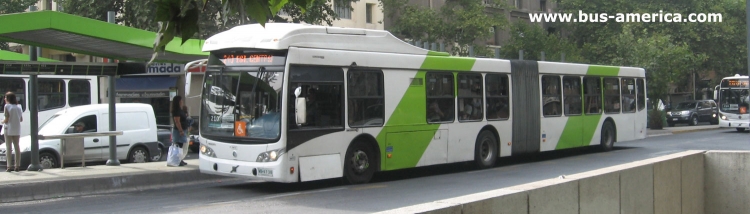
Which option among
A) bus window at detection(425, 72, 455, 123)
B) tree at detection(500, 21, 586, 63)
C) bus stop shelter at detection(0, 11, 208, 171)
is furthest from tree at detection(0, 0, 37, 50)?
bus window at detection(425, 72, 455, 123)

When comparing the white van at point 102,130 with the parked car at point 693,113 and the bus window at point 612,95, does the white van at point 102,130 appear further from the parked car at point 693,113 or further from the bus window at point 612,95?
the parked car at point 693,113

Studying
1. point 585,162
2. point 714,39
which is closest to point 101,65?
point 585,162

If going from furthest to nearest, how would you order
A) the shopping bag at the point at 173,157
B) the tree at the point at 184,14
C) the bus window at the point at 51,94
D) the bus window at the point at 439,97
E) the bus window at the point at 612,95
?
the bus window at the point at 51,94, the bus window at the point at 612,95, the shopping bag at the point at 173,157, the bus window at the point at 439,97, the tree at the point at 184,14

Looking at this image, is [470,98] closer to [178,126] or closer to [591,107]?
[591,107]

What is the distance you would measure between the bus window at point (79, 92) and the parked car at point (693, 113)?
3373cm

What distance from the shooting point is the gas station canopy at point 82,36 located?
41.4 ft

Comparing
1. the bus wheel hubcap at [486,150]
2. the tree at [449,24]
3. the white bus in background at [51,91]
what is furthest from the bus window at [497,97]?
the tree at [449,24]

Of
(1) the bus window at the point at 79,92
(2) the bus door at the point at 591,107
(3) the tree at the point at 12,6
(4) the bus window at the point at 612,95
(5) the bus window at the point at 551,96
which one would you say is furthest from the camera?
(3) the tree at the point at 12,6

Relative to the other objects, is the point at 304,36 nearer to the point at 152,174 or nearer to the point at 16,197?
the point at 152,174

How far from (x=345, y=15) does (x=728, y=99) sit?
60.0ft

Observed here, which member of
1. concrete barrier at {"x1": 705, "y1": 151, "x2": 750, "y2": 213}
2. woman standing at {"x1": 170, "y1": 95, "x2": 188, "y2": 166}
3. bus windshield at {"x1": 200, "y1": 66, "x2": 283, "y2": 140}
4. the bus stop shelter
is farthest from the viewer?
woman standing at {"x1": 170, "y1": 95, "x2": 188, "y2": 166}

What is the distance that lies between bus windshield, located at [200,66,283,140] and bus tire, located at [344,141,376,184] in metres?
1.65

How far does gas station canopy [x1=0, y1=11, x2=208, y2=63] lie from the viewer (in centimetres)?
1262

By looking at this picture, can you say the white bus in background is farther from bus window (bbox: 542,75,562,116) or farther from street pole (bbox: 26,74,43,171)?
bus window (bbox: 542,75,562,116)
